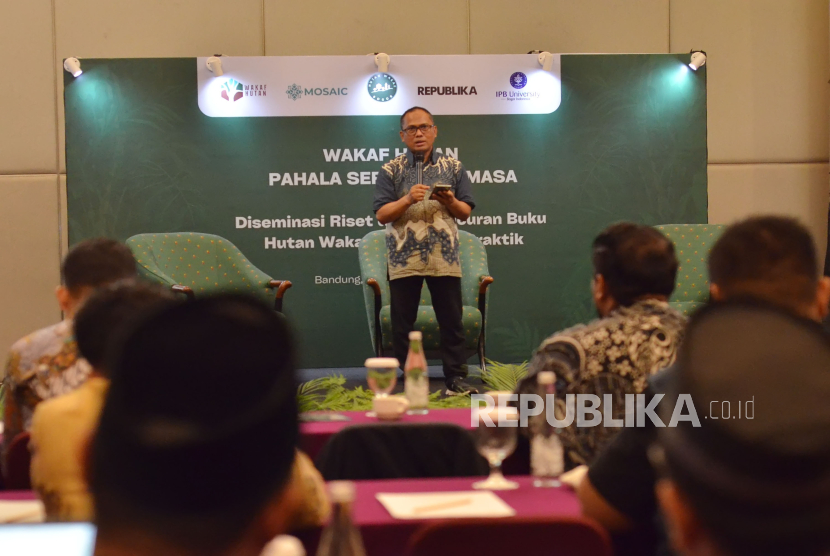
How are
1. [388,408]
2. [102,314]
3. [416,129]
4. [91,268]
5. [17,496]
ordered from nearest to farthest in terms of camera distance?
1. [102,314]
2. [17,496]
3. [91,268]
4. [388,408]
5. [416,129]

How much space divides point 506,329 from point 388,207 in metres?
1.80

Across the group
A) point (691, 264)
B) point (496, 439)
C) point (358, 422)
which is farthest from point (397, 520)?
point (691, 264)

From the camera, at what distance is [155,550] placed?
607 millimetres

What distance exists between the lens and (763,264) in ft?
5.70

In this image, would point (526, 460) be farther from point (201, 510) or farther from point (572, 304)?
point (572, 304)

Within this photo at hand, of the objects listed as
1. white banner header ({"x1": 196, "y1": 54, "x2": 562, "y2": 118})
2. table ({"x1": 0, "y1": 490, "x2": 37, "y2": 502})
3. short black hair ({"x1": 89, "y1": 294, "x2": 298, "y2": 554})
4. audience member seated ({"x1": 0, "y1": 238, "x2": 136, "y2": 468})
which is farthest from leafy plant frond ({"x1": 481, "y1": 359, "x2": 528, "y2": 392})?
short black hair ({"x1": 89, "y1": 294, "x2": 298, "y2": 554})

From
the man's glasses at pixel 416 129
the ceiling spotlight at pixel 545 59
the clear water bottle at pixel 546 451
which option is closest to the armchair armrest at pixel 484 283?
the man's glasses at pixel 416 129

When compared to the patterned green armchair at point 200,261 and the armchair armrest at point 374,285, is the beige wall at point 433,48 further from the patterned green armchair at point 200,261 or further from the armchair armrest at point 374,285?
the armchair armrest at point 374,285

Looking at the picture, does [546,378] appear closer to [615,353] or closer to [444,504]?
[615,353]

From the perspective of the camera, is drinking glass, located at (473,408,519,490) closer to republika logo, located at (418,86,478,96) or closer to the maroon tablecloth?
the maroon tablecloth

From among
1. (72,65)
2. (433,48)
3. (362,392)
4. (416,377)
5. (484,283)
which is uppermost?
(433,48)

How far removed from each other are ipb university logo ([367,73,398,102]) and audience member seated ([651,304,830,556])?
5960 mm

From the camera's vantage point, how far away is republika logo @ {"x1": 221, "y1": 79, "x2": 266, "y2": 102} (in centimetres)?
636

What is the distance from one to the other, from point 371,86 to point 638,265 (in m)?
4.57
